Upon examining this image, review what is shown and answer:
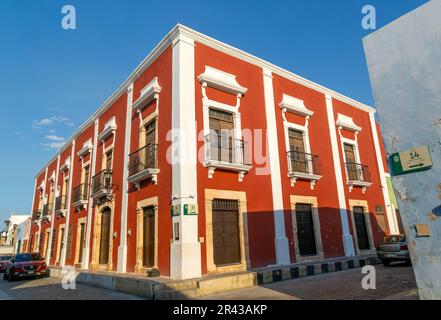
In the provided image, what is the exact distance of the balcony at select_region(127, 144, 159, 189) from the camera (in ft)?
33.6

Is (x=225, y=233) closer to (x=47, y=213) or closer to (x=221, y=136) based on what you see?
(x=221, y=136)

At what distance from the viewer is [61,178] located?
68.7ft

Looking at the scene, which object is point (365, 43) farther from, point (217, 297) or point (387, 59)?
point (217, 297)

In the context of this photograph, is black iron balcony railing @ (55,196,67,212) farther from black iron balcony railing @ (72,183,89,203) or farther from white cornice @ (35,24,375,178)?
white cornice @ (35,24,375,178)

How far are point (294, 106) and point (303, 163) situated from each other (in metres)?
2.56

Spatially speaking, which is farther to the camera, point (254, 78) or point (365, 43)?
point (254, 78)

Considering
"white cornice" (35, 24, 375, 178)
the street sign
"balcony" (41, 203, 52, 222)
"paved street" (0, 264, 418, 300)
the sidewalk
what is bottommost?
"paved street" (0, 264, 418, 300)

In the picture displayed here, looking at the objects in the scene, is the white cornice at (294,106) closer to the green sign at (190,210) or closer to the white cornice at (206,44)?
the white cornice at (206,44)

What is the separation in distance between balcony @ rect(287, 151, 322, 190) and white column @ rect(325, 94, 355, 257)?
1.53 m

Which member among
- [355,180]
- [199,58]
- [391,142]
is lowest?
[391,142]

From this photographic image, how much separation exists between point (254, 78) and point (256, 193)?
485 centimetres

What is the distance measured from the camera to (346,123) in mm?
15773

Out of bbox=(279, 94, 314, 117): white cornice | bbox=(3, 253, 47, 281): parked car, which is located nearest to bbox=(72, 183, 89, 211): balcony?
bbox=(3, 253, 47, 281): parked car
